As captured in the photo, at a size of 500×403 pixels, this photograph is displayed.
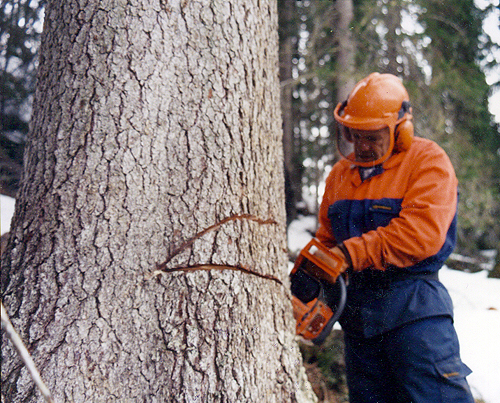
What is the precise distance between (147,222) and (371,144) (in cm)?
131

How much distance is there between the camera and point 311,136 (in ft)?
25.8

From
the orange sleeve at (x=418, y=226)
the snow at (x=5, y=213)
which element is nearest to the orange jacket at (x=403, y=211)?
the orange sleeve at (x=418, y=226)

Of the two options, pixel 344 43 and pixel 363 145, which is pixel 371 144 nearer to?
pixel 363 145

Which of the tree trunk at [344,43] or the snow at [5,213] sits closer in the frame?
the snow at [5,213]

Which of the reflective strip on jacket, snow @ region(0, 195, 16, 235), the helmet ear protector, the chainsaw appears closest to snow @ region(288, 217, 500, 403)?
the reflective strip on jacket

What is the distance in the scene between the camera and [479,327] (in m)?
2.58

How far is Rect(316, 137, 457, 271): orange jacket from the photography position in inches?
64.2

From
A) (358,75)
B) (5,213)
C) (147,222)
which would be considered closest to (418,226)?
(147,222)

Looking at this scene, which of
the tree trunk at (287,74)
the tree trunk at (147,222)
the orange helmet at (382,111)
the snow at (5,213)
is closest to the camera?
the tree trunk at (147,222)

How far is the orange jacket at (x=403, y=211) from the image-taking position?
163cm

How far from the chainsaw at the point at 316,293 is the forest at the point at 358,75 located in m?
1.48

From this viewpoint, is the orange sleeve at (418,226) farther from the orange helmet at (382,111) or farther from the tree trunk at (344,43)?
the tree trunk at (344,43)

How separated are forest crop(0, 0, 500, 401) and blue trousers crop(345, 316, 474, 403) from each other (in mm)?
1348

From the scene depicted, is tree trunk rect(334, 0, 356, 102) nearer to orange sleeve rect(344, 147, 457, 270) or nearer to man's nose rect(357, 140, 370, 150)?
man's nose rect(357, 140, 370, 150)
